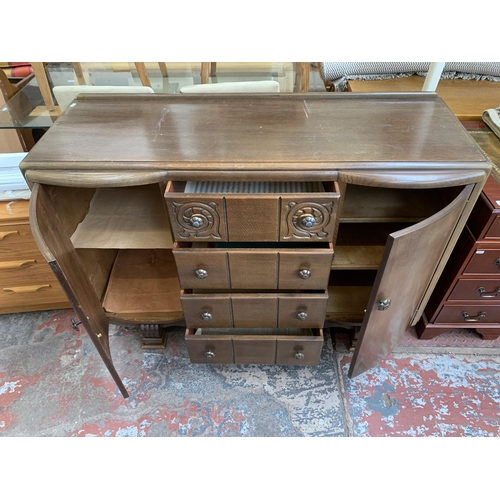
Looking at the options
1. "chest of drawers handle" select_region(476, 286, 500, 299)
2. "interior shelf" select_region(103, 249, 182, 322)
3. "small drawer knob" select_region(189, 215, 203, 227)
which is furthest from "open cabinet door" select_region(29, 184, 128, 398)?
"chest of drawers handle" select_region(476, 286, 500, 299)

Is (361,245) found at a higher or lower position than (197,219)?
lower

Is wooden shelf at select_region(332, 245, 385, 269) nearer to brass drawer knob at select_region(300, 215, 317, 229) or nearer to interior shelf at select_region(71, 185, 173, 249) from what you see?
brass drawer knob at select_region(300, 215, 317, 229)

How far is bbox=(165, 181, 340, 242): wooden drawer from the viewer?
85 cm

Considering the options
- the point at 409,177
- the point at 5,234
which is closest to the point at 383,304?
the point at 409,177

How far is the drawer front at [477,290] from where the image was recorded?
121 cm

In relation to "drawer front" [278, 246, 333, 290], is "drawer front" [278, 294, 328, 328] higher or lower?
lower

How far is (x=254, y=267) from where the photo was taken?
3.26 feet

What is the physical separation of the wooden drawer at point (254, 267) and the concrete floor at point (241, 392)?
476 millimetres

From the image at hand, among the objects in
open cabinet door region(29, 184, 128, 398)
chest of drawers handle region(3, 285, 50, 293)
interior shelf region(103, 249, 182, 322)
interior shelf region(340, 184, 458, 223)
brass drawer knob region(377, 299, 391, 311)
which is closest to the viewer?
open cabinet door region(29, 184, 128, 398)

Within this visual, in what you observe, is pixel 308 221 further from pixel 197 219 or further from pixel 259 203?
pixel 197 219

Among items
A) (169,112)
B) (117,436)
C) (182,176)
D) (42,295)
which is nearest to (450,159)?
(182,176)

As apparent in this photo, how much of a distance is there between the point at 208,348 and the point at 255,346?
16 centimetres

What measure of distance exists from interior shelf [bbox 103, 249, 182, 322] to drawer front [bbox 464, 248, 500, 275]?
0.98 meters

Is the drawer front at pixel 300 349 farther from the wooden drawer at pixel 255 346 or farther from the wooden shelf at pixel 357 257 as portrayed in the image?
the wooden shelf at pixel 357 257
